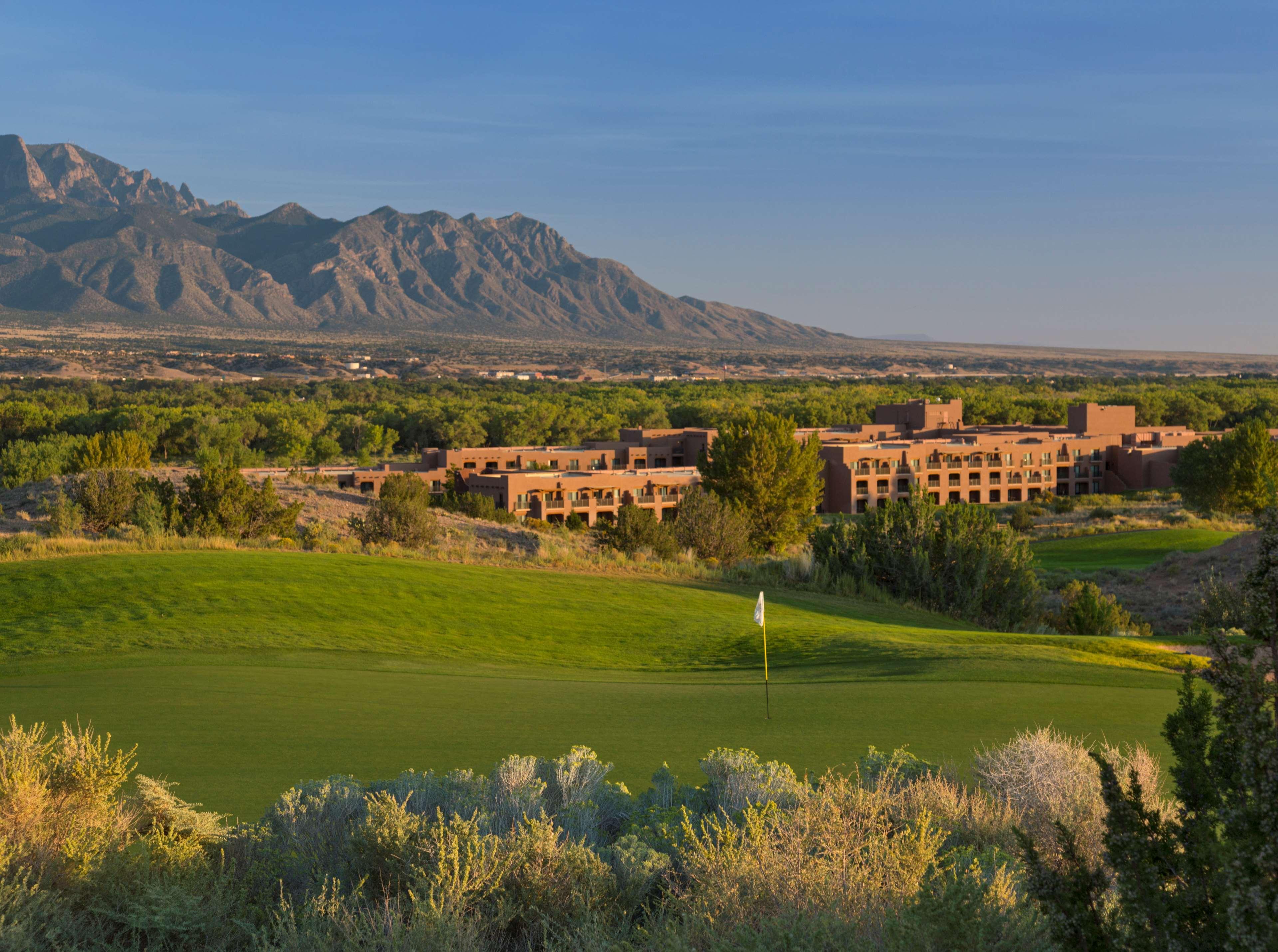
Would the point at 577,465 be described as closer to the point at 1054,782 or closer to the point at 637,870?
the point at 1054,782

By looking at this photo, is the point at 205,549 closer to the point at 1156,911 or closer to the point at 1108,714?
the point at 1108,714

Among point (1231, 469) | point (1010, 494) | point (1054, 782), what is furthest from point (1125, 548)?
point (1054, 782)

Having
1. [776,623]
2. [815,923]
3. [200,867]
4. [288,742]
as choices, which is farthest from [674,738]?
[776,623]

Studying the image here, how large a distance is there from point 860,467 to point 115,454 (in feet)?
141

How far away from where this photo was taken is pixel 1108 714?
10.1 metres

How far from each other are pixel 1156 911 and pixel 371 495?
53.4m

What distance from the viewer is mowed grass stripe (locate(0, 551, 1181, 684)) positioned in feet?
47.5

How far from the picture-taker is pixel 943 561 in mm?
26250

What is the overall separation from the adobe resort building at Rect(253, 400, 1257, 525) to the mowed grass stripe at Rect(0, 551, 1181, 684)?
38.9 meters

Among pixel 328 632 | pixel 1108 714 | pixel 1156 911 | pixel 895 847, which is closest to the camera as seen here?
pixel 1156 911

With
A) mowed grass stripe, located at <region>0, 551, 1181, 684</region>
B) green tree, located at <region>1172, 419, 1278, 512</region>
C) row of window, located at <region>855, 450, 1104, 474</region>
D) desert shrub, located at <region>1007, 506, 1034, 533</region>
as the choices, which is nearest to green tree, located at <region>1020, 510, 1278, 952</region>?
mowed grass stripe, located at <region>0, 551, 1181, 684</region>

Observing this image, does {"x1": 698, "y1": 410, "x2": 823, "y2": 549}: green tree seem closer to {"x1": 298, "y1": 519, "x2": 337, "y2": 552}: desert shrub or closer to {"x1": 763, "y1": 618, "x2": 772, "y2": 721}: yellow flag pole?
{"x1": 298, "y1": 519, "x2": 337, "y2": 552}: desert shrub

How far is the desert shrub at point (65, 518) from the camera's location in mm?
30875

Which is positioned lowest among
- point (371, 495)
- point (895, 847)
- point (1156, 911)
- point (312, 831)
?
point (371, 495)
